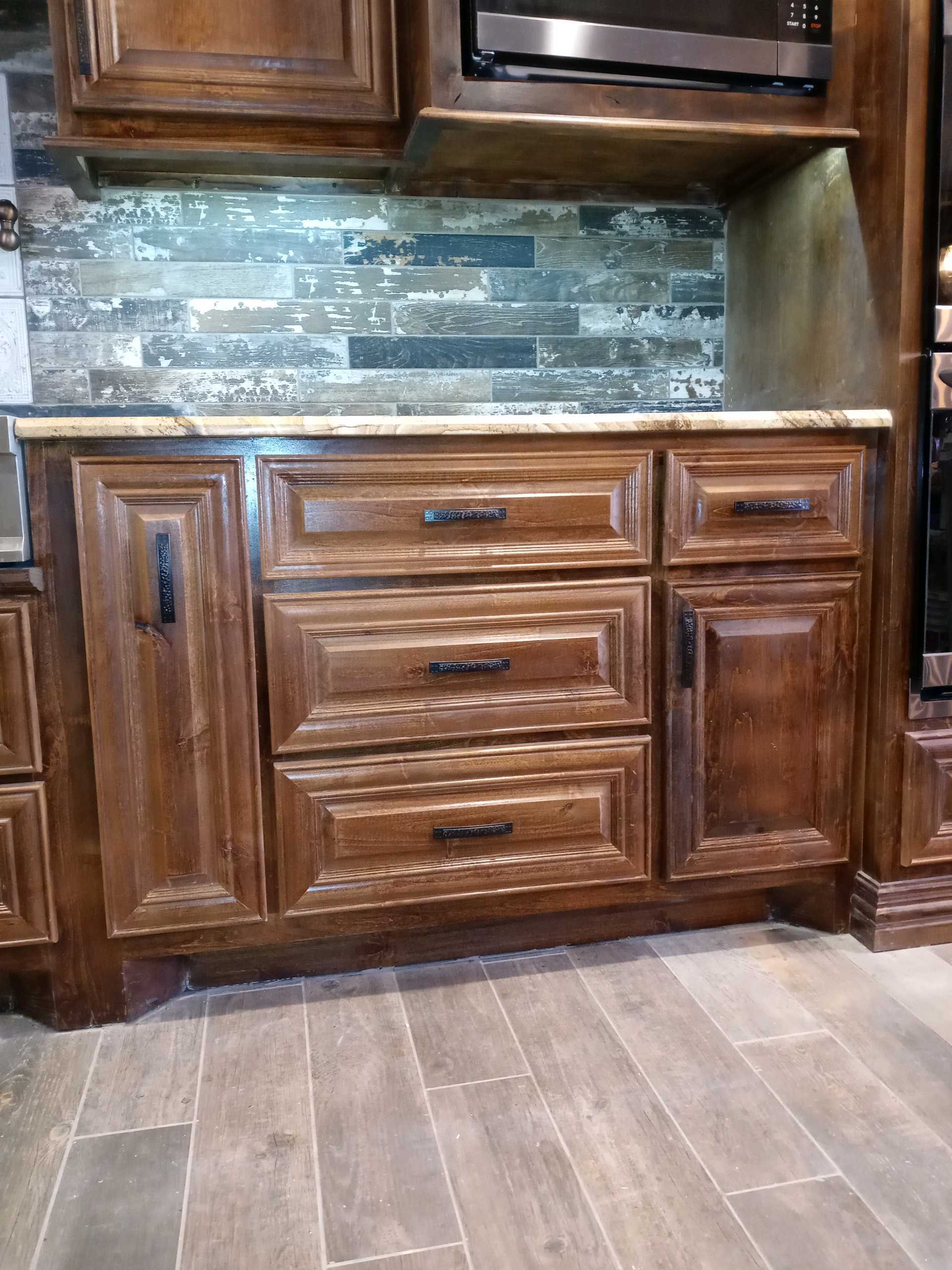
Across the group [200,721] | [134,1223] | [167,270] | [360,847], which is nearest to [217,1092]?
[134,1223]

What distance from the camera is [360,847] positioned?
151cm

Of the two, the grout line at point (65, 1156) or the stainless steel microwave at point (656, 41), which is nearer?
the grout line at point (65, 1156)

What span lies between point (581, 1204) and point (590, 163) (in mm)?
1829

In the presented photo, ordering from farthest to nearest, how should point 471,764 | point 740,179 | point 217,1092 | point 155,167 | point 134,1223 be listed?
point 740,179
point 155,167
point 471,764
point 217,1092
point 134,1223

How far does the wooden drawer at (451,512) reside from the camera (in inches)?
56.0

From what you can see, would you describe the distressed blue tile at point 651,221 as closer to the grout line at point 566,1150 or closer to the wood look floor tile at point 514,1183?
the grout line at point 566,1150

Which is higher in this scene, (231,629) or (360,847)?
(231,629)

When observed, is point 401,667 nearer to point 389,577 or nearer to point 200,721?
point 389,577

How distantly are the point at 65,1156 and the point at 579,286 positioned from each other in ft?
6.04

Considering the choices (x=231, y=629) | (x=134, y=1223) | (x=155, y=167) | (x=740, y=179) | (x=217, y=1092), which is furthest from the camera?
(x=740, y=179)

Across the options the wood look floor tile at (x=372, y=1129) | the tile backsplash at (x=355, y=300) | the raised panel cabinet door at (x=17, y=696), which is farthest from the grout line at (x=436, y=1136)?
the tile backsplash at (x=355, y=300)

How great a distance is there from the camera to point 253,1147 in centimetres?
118

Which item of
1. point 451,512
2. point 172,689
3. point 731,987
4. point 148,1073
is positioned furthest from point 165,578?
point 731,987

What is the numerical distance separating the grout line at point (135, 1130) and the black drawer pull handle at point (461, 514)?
91 cm
